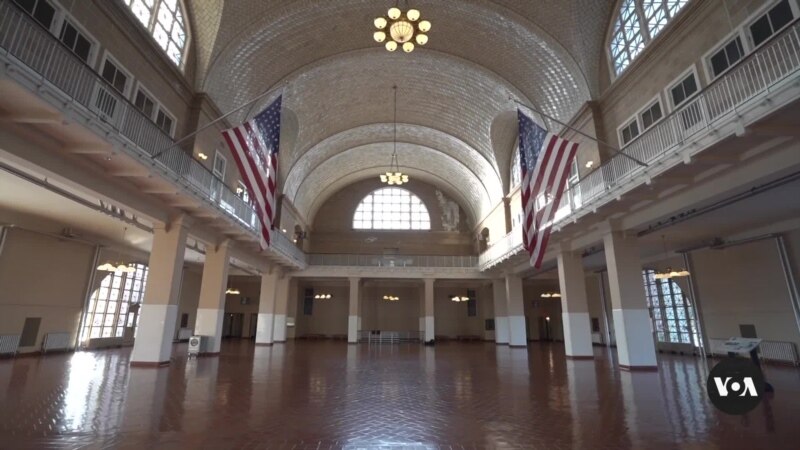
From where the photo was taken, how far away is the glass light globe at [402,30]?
1032 centimetres

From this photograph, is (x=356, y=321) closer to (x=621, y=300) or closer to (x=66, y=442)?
(x=621, y=300)

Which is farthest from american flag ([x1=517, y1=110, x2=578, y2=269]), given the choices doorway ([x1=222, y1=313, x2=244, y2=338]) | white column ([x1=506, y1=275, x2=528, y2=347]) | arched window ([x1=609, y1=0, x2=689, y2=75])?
doorway ([x1=222, y1=313, x2=244, y2=338])

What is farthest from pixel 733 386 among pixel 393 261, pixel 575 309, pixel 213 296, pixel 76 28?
pixel 393 261

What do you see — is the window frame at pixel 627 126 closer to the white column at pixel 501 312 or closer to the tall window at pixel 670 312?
the tall window at pixel 670 312

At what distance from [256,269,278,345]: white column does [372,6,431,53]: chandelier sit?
16.3m

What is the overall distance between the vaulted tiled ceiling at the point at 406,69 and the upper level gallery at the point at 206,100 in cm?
99

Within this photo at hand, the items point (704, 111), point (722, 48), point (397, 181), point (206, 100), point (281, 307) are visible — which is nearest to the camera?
point (704, 111)

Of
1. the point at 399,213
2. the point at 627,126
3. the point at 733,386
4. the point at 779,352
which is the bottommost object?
the point at 779,352

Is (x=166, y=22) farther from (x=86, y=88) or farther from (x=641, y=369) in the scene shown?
(x=641, y=369)

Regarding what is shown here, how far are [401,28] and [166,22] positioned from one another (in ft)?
24.6

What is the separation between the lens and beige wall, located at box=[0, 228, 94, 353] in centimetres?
1391

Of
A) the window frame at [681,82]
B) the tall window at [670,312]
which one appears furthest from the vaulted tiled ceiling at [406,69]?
the tall window at [670,312]

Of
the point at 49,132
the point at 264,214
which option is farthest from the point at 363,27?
the point at 49,132

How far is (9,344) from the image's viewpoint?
13477mm
